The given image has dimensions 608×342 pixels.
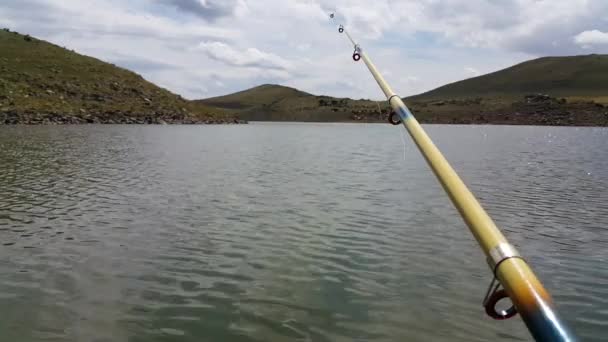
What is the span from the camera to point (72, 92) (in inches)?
5177

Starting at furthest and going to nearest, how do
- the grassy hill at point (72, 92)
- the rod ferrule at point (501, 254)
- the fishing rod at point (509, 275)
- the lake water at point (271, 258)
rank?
the grassy hill at point (72, 92) < the lake water at point (271, 258) < the rod ferrule at point (501, 254) < the fishing rod at point (509, 275)

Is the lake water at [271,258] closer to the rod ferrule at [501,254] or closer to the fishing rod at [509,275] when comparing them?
the fishing rod at [509,275]

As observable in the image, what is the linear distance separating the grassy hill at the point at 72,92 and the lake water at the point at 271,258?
292 feet

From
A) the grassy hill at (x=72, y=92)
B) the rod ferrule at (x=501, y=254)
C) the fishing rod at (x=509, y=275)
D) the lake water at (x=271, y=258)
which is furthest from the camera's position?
the grassy hill at (x=72, y=92)

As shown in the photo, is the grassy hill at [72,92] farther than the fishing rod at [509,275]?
Yes

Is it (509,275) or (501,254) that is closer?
(509,275)

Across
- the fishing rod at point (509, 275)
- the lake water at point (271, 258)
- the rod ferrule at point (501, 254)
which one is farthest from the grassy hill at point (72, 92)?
the rod ferrule at point (501, 254)

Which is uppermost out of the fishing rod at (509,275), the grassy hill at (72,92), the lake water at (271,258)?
the grassy hill at (72,92)

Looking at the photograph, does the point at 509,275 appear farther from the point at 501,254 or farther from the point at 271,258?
the point at 271,258

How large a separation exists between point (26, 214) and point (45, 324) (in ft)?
37.2

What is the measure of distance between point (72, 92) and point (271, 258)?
133620mm

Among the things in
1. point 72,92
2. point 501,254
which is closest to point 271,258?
point 501,254

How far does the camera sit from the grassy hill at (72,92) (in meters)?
111

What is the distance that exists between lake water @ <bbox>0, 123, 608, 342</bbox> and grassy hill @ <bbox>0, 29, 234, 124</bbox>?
292 ft
